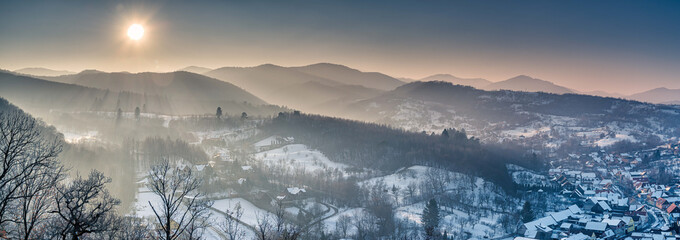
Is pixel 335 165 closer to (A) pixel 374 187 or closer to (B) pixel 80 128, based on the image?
(A) pixel 374 187

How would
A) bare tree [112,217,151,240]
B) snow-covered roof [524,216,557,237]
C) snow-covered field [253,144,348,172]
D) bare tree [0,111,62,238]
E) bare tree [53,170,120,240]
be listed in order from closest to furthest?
bare tree [53,170,120,240] → bare tree [0,111,62,238] → bare tree [112,217,151,240] → snow-covered roof [524,216,557,237] → snow-covered field [253,144,348,172]

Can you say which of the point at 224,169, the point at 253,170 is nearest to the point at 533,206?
the point at 253,170

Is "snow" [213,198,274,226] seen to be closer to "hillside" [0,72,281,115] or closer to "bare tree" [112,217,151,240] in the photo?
"bare tree" [112,217,151,240]

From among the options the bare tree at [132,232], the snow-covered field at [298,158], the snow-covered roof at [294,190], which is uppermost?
the bare tree at [132,232]

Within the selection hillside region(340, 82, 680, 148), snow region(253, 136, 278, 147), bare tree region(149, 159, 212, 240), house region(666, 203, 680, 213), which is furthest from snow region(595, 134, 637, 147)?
bare tree region(149, 159, 212, 240)

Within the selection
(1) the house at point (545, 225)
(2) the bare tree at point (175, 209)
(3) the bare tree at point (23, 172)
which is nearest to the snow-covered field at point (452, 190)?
(1) the house at point (545, 225)

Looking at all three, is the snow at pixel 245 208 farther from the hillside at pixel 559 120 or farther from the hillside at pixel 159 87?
the hillside at pixel 159 87
